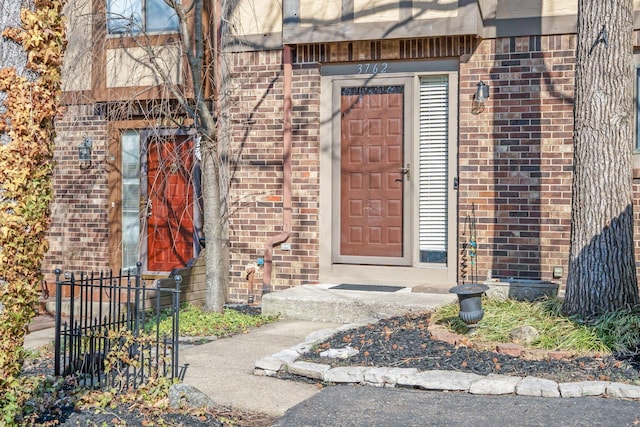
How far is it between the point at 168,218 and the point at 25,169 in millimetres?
7707

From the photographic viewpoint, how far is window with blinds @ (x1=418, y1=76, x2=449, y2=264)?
36.0 feet

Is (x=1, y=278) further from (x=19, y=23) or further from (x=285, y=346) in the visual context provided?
(x=285, y=346)

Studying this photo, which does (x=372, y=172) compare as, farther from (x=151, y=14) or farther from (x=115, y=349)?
(x=115, y=349)

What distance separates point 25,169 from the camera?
17.3 ft

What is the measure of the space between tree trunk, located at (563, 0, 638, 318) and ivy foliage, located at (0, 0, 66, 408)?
4813 millimetres

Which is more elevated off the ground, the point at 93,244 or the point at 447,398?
the point at 93,244

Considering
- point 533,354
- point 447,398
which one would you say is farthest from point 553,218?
point 447,398

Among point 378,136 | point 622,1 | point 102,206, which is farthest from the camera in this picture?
point 102,206

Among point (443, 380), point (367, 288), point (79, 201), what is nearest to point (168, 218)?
point (79, 201)

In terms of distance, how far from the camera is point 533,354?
22.5ft

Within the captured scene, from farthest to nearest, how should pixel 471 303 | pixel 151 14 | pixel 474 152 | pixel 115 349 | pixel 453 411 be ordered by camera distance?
pixel 151 14
pixel 474 152
pixel 471 303
pixel 115 349
pixel 453 411

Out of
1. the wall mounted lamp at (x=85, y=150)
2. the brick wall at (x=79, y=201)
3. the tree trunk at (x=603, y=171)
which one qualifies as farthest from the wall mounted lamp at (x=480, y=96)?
the wall mounted lamp at (x=85, y=150)

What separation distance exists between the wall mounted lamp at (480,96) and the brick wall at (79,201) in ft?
19.0

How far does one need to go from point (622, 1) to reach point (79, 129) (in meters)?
8.46
